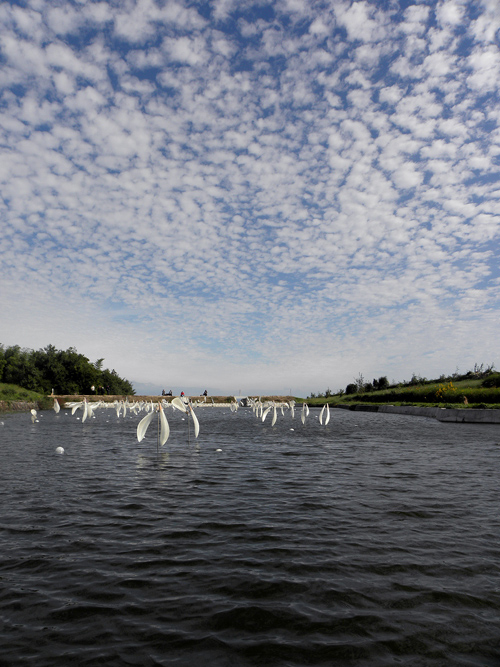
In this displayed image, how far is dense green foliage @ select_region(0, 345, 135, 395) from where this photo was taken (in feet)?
274

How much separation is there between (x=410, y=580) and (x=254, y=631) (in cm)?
278

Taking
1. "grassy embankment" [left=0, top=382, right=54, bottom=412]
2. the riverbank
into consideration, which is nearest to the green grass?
the riverbank

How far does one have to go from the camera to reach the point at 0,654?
4.62 meters

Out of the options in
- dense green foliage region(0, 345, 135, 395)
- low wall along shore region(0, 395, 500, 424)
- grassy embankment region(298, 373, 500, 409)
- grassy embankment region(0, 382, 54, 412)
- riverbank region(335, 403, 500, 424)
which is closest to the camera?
riverbank region(335, 403, 500, 424)

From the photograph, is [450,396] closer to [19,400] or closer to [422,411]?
Result: [422,411]

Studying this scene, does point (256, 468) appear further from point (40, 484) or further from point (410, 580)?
point (410, 580)

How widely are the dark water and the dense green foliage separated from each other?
78.5m

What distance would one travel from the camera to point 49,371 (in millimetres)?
91500

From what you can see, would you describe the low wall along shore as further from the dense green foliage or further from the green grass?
the dense green foliage

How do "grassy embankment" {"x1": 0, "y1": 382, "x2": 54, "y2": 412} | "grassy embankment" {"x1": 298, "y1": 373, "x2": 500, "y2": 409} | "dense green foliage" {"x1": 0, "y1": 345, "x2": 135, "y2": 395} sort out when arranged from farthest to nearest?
"dense green foliage" {"x1": 0, "y1": 345, "x2": 135, "y2": 395} → "grassy embankment" {"x1": 0, "y1": 382, "x2": 54, "y2": 412} → "grassy embankment" {"x1": 298, "y1": 373, "x2": 500, "y2": 409}

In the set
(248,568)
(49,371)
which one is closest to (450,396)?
(248,568)

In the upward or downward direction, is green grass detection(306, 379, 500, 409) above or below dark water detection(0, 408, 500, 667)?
above

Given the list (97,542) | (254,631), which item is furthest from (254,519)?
(254,631)

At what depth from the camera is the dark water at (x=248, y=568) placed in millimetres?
4820
